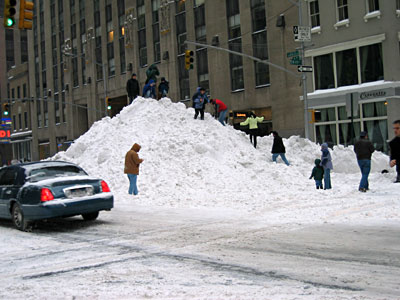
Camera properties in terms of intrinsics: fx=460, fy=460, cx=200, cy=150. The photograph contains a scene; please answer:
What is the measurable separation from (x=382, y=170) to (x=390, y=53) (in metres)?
9.83

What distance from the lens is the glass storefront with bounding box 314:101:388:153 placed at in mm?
26047

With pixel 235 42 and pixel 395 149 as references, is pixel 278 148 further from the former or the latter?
pixel 235 42

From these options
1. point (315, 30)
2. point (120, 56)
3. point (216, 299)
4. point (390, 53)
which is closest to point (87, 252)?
point (216, 299)

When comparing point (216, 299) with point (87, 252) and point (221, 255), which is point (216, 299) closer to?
point (221, 255)

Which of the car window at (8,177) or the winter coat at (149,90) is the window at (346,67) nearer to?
the winter coat at (149,90)

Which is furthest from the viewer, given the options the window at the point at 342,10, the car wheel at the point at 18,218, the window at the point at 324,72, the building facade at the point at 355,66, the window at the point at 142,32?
the window at the point at 142,32

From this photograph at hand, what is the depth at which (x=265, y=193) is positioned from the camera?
1378 cm

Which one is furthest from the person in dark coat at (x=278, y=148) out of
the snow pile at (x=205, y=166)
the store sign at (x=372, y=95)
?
the store sign at (x=372, y=95)

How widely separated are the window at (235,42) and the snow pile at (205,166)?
1471 cm

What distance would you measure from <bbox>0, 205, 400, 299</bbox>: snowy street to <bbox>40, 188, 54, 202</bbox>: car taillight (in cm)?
71

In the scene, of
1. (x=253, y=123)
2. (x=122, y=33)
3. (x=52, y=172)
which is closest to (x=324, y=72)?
(x=253, y=123)

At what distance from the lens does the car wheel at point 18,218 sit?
9.69m

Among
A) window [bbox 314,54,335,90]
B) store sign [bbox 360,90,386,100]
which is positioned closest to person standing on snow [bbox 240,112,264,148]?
store sign [bbox 360,90,386,100]

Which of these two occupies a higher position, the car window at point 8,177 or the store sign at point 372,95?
the store sign at point 372,95
